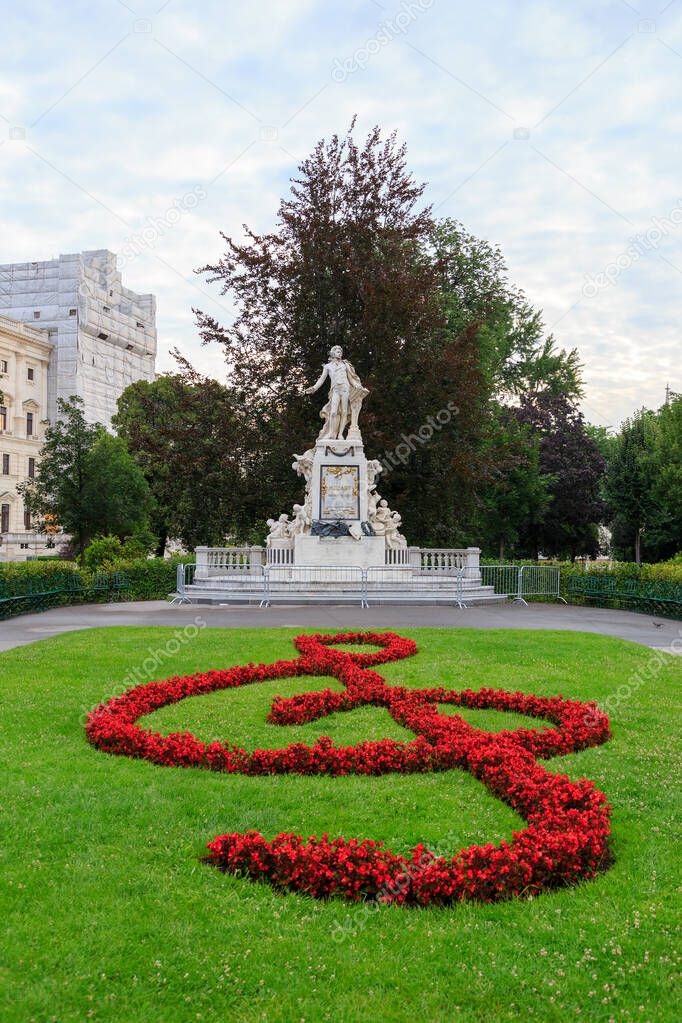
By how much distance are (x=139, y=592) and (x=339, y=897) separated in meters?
19.8

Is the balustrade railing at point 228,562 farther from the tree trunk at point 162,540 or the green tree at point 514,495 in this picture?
the tree trunk at point 162,540

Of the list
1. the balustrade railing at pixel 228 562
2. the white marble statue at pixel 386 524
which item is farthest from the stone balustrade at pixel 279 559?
the white marble statue at pixel 386 524

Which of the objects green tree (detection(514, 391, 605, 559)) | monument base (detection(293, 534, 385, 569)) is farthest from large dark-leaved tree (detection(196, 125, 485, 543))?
green tree (detection(514, 391, 605, 559))

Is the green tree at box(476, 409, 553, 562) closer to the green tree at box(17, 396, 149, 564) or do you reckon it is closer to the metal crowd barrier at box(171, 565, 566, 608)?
the metal crowd barrier at box(171, 565, 566, 608)

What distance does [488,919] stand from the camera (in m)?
3.71

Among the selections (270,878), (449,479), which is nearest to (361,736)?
(270,878)

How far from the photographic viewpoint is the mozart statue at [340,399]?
82.5 feet

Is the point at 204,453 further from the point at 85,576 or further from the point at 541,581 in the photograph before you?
the point at 541,581

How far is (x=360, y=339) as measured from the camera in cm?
3155

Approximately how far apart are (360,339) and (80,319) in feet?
119

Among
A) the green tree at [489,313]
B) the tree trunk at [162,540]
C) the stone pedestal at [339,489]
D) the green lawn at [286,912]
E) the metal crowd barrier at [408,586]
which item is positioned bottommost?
the green lawn at [286,912]

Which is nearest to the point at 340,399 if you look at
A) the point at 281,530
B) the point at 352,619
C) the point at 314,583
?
the point at 281,530

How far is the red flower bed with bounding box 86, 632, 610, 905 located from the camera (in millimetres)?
3945

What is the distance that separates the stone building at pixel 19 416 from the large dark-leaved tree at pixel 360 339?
28459 mm
